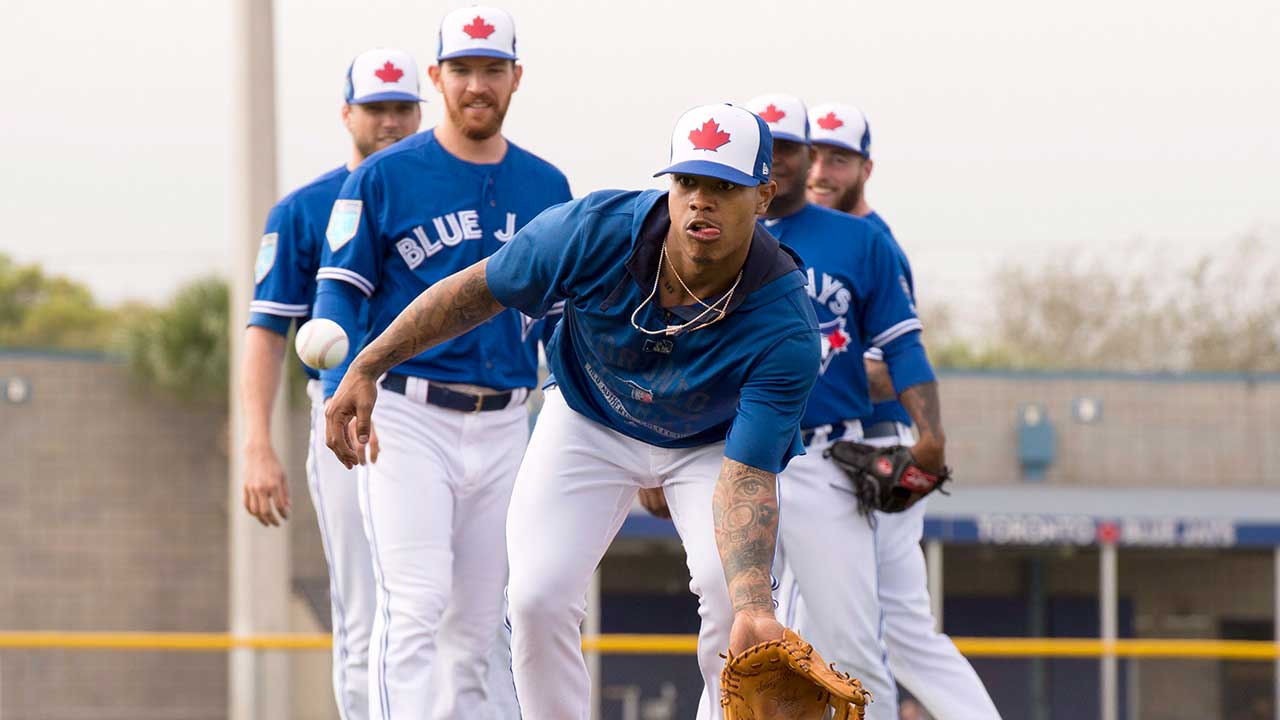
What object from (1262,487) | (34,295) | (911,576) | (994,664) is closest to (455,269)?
(911,576)

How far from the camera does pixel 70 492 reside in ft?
81.7

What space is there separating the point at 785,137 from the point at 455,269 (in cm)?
122

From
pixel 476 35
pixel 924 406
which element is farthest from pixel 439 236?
pixel 924 406

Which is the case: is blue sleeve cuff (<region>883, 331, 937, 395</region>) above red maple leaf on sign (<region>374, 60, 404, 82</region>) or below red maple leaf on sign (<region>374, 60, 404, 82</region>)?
below

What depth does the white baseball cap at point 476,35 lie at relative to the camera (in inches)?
207

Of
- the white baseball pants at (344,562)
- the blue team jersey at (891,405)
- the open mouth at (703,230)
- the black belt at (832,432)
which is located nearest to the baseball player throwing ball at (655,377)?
the open mouth at (703,230)

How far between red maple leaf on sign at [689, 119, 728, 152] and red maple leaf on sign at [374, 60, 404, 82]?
2.25 m

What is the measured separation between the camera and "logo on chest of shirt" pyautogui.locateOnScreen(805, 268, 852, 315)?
577cm

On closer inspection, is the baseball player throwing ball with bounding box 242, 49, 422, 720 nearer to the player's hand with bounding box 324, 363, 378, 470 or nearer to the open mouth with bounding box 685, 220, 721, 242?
the player's hand with bounding box 324, 363, 378, 470

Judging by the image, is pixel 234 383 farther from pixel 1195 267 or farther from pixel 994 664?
pixel 1195 267

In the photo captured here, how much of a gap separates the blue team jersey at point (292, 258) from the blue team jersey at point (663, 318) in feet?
5.21

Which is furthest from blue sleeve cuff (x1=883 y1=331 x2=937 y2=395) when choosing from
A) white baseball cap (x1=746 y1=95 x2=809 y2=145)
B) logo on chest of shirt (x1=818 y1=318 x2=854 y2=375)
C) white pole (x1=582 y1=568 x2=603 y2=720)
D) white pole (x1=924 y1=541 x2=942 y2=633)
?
white pole (x1=924 y1=541 x2=942 y2=633)

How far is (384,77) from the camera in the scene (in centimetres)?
608

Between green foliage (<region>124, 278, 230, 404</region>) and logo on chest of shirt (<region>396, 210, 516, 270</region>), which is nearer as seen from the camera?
logo on chest of shirt (<region>396, 210, 516, 270</region>)
